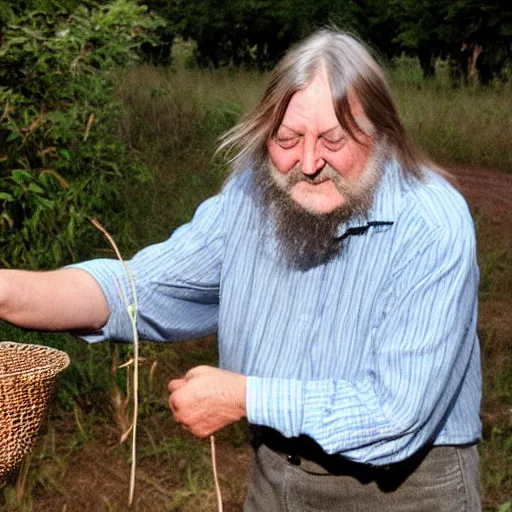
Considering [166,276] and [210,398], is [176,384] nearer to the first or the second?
[210,398]

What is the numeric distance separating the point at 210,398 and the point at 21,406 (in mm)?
368

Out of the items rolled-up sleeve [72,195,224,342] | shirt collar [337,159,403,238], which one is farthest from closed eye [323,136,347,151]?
rolled-up sleeve [72,195,224,342]

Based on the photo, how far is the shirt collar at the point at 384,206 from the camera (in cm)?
231

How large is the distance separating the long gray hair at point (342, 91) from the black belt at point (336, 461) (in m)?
0.59

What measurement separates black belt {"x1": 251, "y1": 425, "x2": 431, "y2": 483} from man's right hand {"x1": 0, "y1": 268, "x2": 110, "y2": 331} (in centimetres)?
47

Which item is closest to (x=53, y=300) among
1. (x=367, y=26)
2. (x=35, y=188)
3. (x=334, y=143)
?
(x=334, y=143)

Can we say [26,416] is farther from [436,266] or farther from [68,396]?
[68,396]

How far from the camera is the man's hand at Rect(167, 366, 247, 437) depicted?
2129mm

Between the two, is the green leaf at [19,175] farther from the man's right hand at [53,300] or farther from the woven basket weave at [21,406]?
the woven basket weave at [21,406]

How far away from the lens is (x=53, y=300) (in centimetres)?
241

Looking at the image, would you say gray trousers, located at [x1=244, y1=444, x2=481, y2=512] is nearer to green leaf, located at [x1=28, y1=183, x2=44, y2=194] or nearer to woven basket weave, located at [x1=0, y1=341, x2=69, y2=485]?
woven basket weave, located at [x1=0, y1=341, x2=69, y2=485]

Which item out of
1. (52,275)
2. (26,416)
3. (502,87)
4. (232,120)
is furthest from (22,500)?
(502,87)

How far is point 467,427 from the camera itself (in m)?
2.45

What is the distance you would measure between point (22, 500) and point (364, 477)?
2.29 meters
